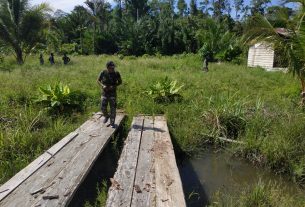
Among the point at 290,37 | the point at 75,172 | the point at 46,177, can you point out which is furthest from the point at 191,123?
the point at 46,177

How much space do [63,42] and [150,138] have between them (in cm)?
3489

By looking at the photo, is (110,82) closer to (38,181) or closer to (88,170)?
(88,170)

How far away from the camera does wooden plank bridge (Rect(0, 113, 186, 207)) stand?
135 inches

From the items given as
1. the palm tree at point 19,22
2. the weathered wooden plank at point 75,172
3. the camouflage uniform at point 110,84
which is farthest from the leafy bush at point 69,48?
the weathered wooden plank at point 75,172

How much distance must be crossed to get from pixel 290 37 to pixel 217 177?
4510mm

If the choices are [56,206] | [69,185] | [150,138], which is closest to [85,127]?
[150,138]

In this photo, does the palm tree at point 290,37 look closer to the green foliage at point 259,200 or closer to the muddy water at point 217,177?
the muddy water at point 217,177

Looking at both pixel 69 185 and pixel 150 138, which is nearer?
pixel 69 185

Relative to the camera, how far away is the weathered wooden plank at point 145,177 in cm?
347

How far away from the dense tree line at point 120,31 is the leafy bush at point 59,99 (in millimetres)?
13101

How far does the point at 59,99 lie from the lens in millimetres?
8383

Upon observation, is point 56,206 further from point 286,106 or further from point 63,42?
point 63,42

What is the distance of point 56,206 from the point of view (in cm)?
327

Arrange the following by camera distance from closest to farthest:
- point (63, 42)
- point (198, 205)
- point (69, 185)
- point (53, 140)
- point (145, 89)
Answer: point (69, 185)
point (198, 205)
point (53, 140)
point (145, 89)
point (63, 42)
